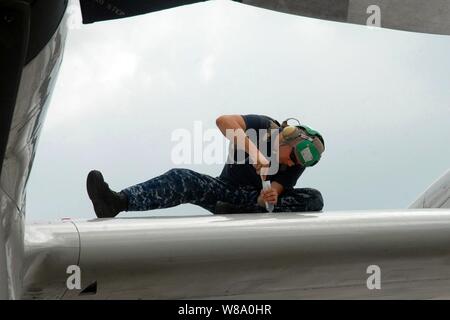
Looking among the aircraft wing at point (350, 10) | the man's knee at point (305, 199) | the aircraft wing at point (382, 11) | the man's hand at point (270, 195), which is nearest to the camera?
the aircraft wing at point (350, 10)

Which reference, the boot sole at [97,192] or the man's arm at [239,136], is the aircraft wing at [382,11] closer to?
the man's arm at [239,136]

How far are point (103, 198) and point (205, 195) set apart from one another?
931 millimetres

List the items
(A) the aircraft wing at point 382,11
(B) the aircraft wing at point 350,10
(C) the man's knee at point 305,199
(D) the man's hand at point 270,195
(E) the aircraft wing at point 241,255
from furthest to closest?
(C) the man's knee at point 305,199, (D) the man's hand at point 270,195, (E) the aircraft wing at point 241,255, (A) the aircraft wing at point 382,11, (B) the aircraft wing at point 350,10

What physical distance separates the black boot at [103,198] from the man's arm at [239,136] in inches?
39.0

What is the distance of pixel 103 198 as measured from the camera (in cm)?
615

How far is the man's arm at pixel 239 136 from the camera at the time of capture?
6.32 metres

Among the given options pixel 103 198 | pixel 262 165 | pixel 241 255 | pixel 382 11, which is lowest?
pixel 241 255

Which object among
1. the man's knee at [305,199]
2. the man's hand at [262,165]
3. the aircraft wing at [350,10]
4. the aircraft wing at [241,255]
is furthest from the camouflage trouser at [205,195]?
the aircraft wing at [350,10]

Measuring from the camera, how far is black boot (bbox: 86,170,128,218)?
6.13 meters

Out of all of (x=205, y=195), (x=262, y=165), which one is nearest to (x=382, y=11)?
(x=262, y=165)

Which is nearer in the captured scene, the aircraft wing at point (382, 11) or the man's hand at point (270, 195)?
the aircraft wing at point (382, 11)

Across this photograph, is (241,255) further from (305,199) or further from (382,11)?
(382,11)
